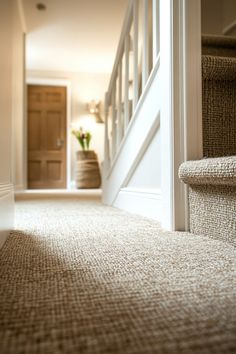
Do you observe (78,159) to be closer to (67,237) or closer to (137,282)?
(67,237)

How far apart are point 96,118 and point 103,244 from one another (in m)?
4.90

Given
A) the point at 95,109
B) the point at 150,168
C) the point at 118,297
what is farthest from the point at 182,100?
the point at 95,109

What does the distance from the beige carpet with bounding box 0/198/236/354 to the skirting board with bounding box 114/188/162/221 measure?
0.48 metres

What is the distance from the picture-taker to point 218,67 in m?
Answer: 1.06

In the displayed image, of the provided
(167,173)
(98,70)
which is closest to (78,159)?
(98,70)

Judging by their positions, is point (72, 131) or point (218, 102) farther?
point (72, 131)

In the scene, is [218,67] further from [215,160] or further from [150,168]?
[150,168]

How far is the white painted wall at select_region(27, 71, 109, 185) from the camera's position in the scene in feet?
18.4

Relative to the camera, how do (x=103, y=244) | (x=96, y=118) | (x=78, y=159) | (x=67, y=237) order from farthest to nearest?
1. (x=96, y=118)
2. (x=78, y=159)
3. (x=67, y=237)
4. (x=103, y=244)

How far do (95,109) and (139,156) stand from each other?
410cm

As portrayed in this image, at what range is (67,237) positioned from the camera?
98 centimetres

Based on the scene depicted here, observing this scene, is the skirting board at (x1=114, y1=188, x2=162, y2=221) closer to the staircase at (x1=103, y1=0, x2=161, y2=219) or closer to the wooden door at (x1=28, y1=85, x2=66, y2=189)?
the staircase at (x1=103, y1=0, x2=161, y2=219)

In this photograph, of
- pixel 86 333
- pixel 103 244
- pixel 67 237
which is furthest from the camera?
pixel 67 237

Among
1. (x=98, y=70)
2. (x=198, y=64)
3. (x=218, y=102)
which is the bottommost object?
(x=218, y=102)
